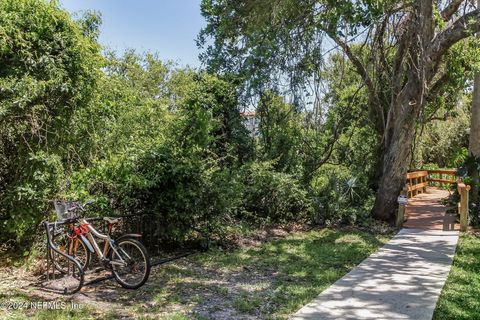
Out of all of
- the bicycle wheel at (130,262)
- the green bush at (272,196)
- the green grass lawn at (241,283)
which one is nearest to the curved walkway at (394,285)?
the green grass lawn at (241,283)

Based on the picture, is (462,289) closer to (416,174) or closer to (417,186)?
(417,186)

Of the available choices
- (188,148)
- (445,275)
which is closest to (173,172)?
(188,148)

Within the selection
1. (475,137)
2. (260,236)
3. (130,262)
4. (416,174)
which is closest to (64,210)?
(130,262)

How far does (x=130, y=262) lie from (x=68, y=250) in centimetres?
87

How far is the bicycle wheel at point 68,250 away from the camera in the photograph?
5.51 metres

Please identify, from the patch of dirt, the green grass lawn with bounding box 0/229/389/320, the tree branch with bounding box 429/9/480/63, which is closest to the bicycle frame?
the green grass lawn with bounding box 0/229/389/320

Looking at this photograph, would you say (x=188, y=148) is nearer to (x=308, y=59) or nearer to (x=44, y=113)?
(x=44, y=113)

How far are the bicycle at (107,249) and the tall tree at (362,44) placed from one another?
4.84m

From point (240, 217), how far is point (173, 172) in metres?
3.39

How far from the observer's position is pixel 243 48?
35.8ft

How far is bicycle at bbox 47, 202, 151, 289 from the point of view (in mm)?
5363

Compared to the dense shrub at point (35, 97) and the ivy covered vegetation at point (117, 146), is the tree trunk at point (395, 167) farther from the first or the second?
the dense shrub at point (35, 97)

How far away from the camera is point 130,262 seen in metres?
5.46

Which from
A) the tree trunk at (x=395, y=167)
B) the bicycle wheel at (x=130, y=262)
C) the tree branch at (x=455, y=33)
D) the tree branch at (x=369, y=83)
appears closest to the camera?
the bicycle wheel at (x=130, y=262)
